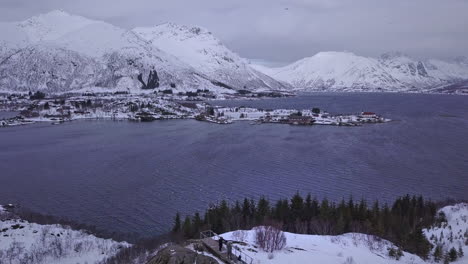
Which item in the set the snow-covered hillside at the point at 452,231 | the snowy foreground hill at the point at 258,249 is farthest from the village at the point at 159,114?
the snowy foreground hill at the point at 258,249

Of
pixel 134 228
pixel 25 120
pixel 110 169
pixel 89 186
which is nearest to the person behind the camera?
pixel 134 228

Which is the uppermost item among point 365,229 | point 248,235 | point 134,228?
point 248,235

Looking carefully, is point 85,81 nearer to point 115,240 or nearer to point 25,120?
point 25,120

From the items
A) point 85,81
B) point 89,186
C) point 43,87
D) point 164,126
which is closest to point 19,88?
point 43,87

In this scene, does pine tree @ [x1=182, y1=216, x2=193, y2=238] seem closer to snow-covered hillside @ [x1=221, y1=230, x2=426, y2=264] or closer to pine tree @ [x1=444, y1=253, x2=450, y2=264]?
snow-covered hillside @ [x1=221, y1=230, x2=426, y2=264]

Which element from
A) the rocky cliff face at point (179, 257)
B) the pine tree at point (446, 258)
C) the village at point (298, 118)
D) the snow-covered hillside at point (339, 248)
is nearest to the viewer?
the rocky cliff face at point (179, 257)

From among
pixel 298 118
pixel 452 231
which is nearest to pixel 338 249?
pixel 452 231

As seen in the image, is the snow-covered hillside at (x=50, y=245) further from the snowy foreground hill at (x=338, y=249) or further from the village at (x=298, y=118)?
the village at (x=298, y=118)
